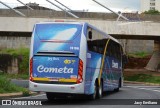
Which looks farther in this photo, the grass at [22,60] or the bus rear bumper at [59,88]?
the grass at [22,60]

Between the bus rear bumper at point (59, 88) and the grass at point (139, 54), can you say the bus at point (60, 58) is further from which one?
the grass at point (139, 54)

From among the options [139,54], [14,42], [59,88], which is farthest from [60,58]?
[139,54]

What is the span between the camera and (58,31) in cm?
1956

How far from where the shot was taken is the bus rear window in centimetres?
1948

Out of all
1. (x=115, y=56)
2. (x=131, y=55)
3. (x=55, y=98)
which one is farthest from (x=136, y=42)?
(x=55, y=98)

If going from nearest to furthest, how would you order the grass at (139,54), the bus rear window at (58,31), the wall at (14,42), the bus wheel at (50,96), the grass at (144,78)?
the bus rear window at (58,31)
the bus wheel at (50,96)
the grass at (144,78)
the wall at (14,42)
the grass at (139,54)

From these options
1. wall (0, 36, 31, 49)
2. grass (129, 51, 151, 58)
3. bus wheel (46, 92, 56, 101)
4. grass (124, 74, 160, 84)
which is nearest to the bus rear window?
bus wheel (46, 92, 56, 101)

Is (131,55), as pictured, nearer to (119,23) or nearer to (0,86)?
(119,23)

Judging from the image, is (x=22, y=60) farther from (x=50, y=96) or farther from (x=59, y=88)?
(x=59, y=88)

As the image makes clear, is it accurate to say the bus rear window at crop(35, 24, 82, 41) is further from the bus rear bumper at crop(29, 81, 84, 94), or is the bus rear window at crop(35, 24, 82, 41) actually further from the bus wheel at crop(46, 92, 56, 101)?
the bus wheel at crop(46, 92, 56, 101)

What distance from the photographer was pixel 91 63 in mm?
20750

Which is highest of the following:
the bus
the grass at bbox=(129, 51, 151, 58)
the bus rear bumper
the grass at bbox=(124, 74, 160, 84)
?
the bus

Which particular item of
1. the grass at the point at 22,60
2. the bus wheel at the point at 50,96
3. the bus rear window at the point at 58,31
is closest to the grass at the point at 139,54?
the grass at the point at 22,60

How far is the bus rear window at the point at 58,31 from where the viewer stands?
63.9 feet
